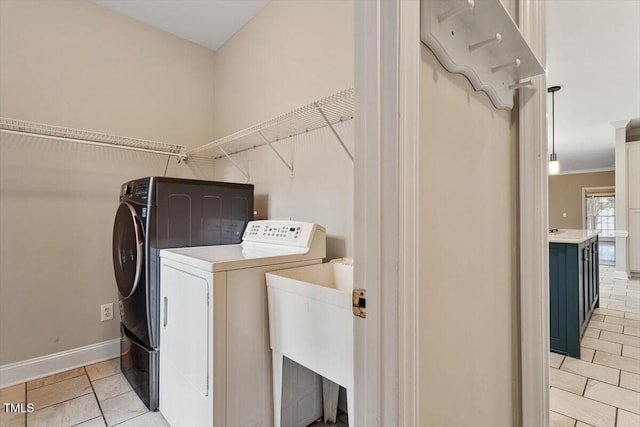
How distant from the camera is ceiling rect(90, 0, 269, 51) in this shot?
7.61 ft

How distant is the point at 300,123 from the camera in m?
1.86

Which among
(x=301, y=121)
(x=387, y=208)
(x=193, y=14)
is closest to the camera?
(x=387, y=208)

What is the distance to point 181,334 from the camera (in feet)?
4.68

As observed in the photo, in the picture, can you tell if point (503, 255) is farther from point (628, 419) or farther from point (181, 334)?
point (628, 419)

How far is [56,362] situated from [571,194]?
1169 cm

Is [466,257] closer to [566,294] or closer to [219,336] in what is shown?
[219,336]

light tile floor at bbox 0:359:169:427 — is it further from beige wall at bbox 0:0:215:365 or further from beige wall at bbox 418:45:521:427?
beige wall at bbox 418:45:521:427

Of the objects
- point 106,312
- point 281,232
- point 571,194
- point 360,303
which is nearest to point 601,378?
point 281,232

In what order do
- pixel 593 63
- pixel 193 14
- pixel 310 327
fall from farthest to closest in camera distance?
1. pixel 593 63
2. pixel 193 14
3. pixel 310 327

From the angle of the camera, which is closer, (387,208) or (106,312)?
(387,208)

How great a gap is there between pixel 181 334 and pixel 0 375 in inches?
59.1

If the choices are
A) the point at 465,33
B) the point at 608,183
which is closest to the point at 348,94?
the point at 465,33

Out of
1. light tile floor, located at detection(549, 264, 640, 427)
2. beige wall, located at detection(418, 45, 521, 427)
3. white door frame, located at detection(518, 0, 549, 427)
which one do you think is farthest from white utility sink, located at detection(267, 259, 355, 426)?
light tile floor, located at detection(549, 264, 640, 427)

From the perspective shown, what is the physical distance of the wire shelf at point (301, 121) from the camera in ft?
5.00
